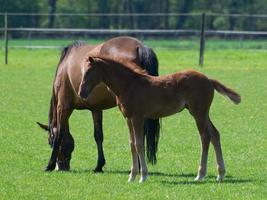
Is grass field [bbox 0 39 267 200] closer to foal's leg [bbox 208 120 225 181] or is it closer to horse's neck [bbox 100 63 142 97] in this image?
foal's leg [bbox 208 120 225 181]

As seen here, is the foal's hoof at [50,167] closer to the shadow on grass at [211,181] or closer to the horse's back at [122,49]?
the horse's back at [122,49]

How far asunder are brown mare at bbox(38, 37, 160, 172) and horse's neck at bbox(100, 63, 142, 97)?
33.3 inches

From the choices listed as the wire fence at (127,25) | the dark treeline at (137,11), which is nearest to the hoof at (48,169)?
the wire fence at (127,25)

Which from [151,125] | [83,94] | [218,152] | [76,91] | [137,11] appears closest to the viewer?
[83,94]

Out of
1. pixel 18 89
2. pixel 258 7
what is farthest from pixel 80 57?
pixel 258 7

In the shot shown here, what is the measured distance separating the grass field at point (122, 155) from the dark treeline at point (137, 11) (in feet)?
99.6

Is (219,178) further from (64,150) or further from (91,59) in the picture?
(64,150)

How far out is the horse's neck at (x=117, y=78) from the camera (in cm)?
984

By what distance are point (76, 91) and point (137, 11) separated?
190 ft

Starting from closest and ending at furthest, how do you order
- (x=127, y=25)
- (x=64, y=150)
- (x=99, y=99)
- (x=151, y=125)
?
(x=151, y=125)
(x=99, y=99)
(x=64, y=150)
(x=127, y=25)

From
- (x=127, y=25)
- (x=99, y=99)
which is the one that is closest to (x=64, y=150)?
(x=99, y=99)

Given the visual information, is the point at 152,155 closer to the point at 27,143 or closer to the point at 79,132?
the point at 27,143

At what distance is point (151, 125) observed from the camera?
1054 cm

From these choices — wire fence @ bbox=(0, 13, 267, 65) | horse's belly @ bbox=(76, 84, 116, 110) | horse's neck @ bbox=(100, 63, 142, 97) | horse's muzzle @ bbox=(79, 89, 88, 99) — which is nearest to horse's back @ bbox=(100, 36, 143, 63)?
horse's belly @ bbox=(76, 84, 116, 110)
